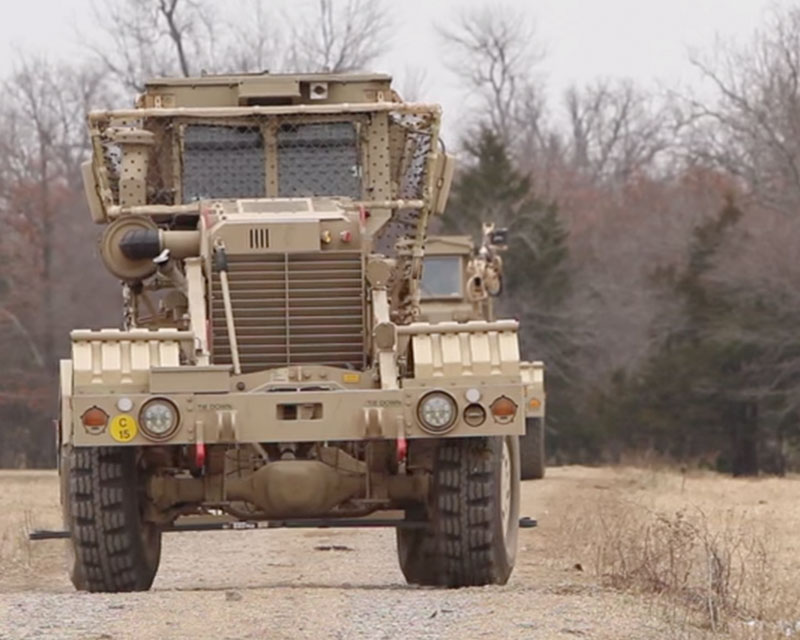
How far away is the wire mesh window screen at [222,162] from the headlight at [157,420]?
2845mm

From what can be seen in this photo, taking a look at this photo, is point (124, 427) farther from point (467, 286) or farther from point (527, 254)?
point (527, 254)

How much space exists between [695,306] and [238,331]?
118 ft

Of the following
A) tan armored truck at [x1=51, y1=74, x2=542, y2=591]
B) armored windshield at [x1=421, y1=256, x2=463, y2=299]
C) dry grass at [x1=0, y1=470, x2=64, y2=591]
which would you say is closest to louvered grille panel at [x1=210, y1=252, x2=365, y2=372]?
tan armored truck at [x1=51, y1=74, x2=542, y2=591]

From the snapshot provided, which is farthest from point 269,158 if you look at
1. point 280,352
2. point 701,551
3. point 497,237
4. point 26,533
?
point 497,237

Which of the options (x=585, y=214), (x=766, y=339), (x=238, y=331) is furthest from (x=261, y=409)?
(x=585, y=214)

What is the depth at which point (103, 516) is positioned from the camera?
45.5 ft

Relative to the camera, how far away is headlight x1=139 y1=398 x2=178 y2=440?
44.4 feet

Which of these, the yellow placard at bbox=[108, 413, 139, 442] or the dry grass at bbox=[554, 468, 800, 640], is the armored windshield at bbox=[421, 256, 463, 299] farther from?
the yellow placard at bbox=[108, 413, 139, 442]

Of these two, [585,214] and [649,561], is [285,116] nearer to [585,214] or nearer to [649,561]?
[649,561]

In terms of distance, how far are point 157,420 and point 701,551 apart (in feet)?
16.4

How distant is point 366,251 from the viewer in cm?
1523

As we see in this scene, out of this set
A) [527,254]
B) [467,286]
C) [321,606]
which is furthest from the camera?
[527,254]

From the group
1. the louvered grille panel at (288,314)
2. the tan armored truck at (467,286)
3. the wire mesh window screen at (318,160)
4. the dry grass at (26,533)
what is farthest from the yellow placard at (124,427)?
the tan armored truck at (467,286)

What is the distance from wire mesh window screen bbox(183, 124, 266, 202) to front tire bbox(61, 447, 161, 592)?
2659 mm
